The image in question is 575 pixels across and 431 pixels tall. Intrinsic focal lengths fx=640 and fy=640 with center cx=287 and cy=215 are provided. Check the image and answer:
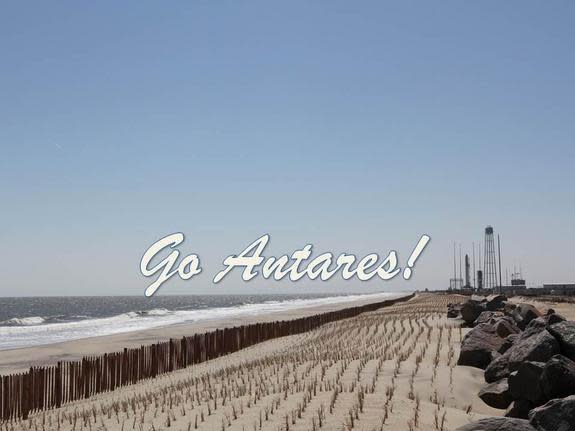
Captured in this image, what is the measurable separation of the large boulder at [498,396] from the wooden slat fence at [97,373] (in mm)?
9711

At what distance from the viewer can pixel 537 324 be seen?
11.5 metres

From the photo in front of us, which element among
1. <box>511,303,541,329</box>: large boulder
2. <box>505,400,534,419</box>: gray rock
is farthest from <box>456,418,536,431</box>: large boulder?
<box>511,303,541,329</box>: large boulder

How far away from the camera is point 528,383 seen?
8.68m

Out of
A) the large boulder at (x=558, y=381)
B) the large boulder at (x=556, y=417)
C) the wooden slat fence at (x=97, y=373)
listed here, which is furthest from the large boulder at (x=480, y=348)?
the wooden slat fence at (x=97, y=373)

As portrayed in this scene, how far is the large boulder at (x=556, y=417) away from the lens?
6762mm

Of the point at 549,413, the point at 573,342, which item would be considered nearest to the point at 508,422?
the point at 549,413

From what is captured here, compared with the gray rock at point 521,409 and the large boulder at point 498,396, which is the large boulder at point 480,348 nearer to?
the large boulder at point 498,396

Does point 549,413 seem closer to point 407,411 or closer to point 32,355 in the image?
point 407,411

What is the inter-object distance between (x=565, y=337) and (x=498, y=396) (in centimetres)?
139

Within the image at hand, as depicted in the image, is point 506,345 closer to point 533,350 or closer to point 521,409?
point 533,350

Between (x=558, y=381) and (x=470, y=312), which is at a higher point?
(x=558, y=381)

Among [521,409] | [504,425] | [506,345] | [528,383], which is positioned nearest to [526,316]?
[506,345]

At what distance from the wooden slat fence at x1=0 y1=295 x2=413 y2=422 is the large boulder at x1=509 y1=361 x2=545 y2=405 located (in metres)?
10.4

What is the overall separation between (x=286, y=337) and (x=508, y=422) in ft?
87.1
